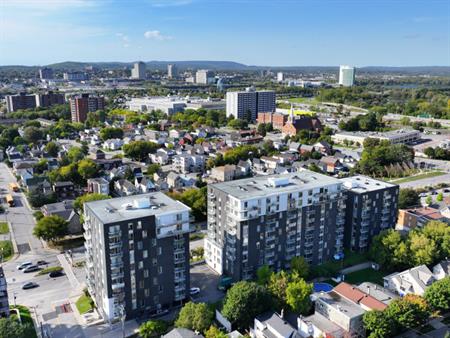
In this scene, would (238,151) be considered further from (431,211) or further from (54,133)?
(54,133)

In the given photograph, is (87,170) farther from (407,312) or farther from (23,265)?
(407,312)

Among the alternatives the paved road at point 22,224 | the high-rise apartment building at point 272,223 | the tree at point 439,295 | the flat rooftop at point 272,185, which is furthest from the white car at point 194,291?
the paved road at point 22,224

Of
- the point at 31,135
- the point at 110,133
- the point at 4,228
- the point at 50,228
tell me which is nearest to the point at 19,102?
the point at 31,135

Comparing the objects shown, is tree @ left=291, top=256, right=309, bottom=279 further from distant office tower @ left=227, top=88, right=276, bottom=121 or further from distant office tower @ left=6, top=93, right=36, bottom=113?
distant office tower @ left=6, top=93, right=36, bottom=113

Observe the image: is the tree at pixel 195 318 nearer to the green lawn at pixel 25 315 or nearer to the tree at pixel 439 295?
the green lawn at pixel 25 315

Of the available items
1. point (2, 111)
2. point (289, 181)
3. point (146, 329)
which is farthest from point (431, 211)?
point (2, 111)

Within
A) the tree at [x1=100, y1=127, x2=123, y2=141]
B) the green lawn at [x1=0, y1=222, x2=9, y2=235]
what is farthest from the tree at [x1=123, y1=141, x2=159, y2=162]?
the green lawn at [x1=0, y1=222, x2=9, y2=235]

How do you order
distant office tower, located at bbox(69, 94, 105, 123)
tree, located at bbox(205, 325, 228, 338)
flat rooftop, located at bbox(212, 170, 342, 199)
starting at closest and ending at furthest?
tree, located at bbox(205, 325, 228, 338)
flat rooftop, located at bbox(212, 170, 342, 199)
distant office tower, located at bbox(69, 94, 105, 123)
